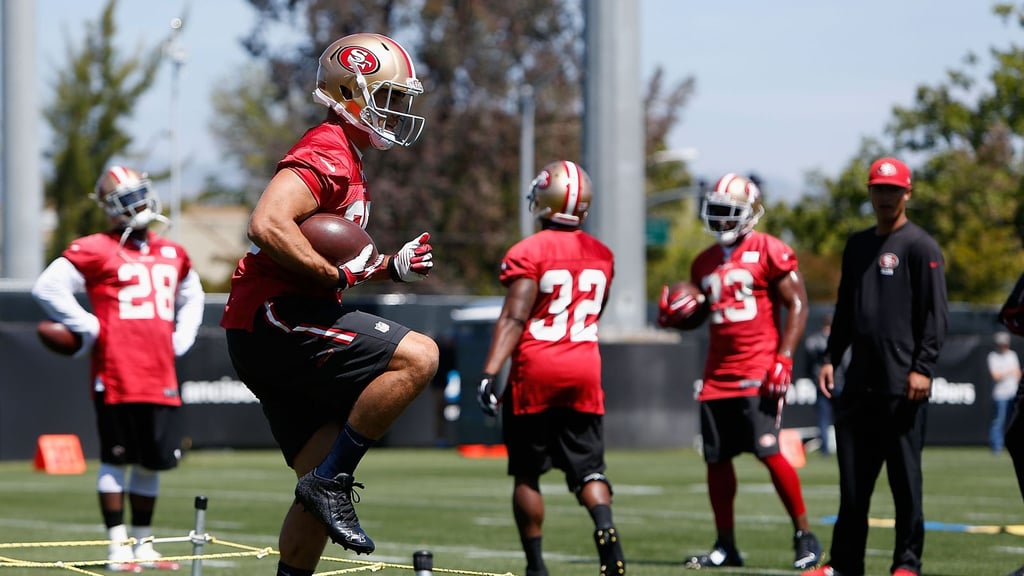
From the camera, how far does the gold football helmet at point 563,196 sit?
343 inches

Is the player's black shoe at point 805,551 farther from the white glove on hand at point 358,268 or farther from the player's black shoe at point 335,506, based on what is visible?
the white glove on hand at point 358,268

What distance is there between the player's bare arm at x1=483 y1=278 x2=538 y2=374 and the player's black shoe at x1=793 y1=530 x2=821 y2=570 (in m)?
2.02

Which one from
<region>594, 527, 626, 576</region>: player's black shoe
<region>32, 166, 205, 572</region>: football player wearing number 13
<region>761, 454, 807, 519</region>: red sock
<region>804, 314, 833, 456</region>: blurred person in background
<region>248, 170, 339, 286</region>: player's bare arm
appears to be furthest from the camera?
<region>804, 314, 833, 456</region>: blurred person in background

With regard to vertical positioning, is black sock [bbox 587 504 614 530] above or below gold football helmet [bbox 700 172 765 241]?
below

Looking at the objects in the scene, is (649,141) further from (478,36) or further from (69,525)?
(69,525)

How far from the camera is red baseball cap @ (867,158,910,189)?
828 cm

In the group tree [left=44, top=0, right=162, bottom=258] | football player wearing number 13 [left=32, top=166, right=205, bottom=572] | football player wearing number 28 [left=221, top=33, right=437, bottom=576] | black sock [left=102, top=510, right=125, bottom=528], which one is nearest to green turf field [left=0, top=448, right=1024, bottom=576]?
black sock [left=102, top=510, right=125, bottom=528]

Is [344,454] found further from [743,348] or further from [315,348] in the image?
[743,348]

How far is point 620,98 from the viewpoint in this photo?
2208cm

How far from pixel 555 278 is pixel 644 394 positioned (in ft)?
46.1

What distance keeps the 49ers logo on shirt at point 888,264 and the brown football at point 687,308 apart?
1.74 meters

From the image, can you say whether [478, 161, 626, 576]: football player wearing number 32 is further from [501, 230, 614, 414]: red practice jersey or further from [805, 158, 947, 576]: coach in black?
[805, 158, 947, 576]: coach in black

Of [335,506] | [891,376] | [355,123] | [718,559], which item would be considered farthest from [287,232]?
[718,559]

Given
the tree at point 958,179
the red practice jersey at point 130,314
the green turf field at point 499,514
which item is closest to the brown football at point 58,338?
the red practice jersey at point 130,314
